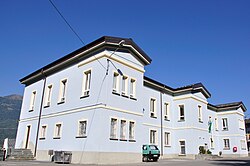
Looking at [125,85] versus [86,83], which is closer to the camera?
[86,83]

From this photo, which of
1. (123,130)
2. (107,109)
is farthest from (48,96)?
(123,130)

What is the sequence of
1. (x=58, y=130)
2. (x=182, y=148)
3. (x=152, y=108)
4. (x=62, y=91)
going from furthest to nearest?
(x=182, y=148)
(x=152, y=108)
(x=62, y=91)
(x=58, y=130)

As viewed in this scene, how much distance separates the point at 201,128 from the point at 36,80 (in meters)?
19.7

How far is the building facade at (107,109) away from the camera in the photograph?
1709cm

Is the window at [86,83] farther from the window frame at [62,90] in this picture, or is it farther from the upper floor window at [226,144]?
the upper floor window at [226,144]

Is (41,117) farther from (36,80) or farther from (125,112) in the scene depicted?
(125,112)

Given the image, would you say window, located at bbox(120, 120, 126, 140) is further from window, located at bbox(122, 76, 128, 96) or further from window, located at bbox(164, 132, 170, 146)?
window, located at bbox(164, 132, 170, 146)

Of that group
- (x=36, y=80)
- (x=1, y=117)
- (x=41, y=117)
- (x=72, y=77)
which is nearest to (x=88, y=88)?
(x=72, y=77)

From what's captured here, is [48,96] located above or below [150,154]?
above

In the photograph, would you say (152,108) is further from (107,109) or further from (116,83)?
(107,109)

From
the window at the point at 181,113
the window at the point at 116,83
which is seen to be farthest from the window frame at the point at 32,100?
the window at the point at 181,113

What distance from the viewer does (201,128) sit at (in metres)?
28.4

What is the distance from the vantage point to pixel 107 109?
55.9ft

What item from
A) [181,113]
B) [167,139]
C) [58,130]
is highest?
[181,113]
